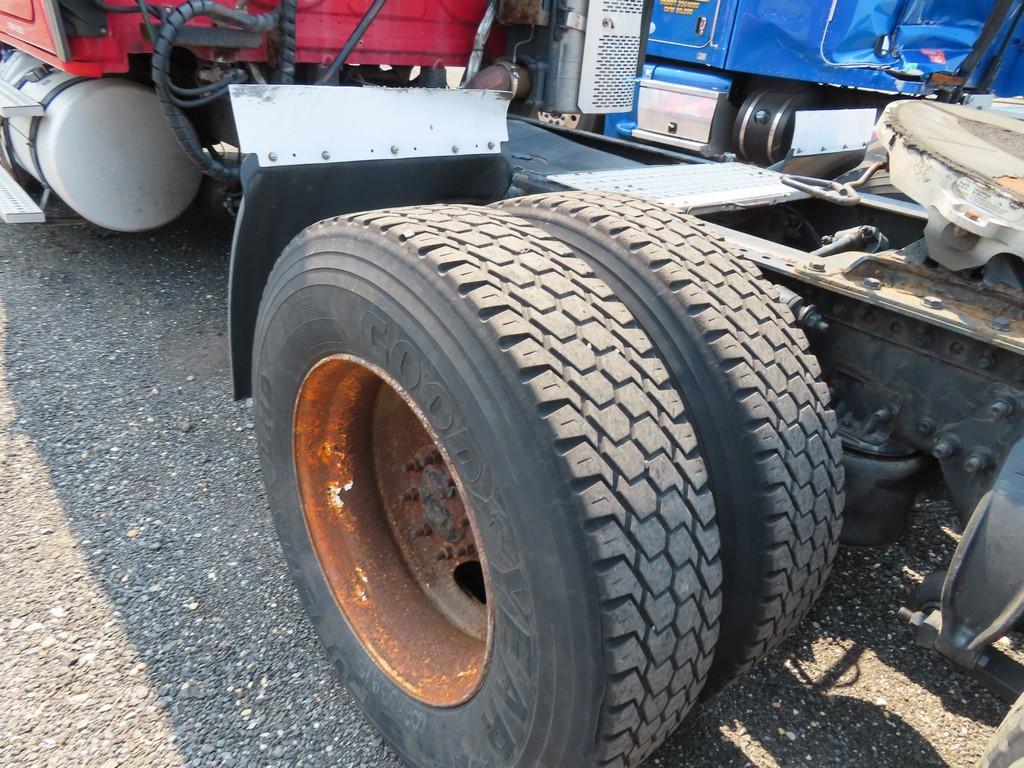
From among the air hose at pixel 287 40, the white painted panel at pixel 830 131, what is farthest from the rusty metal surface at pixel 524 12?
the white painted panel at pixel 830 131

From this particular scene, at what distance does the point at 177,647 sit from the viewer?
2.20 meters

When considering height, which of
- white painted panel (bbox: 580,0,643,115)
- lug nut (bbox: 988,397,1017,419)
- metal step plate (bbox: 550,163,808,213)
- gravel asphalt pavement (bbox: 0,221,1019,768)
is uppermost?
white painted panel (bbox: 580,0,643,115)

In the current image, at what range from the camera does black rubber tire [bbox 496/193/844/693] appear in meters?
1.61

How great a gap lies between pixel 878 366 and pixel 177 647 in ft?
6.43

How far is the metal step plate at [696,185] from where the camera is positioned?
2545 millimetres

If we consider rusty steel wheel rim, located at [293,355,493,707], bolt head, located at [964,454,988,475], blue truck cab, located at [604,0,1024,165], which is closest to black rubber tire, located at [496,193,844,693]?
bolt head, located at [964,454,988,475]

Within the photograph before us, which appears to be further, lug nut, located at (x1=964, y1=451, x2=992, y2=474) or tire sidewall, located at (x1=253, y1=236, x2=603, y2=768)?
lug nut, located at (x1=964, y1=451, x2=992, y2=474)

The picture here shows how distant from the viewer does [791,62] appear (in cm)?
548

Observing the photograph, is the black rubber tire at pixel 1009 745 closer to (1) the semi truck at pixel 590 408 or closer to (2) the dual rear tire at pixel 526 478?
(1) the semi truck at pixel 590 408

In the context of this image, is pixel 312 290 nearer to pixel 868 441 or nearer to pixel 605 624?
pixel 605 624

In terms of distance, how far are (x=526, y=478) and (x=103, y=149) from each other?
3055mm

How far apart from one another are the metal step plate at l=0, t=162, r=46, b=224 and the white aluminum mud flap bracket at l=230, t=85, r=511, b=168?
167 centimetres

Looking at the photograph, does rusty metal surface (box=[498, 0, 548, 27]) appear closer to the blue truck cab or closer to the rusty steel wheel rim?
the rusty steel wheel rim

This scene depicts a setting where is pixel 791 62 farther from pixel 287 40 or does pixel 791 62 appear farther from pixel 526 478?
pixel 526 478
